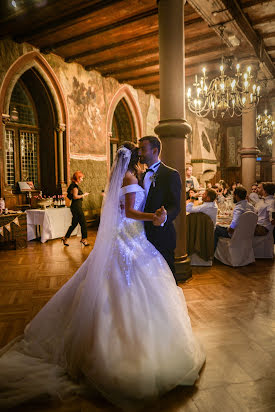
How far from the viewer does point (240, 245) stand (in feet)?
14.5

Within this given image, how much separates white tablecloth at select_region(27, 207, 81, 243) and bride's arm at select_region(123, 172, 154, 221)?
4.33m

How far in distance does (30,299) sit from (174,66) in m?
2.96

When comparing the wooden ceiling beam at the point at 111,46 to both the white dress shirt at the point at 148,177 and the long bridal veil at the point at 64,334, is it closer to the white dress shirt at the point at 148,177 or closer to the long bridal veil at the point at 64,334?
the white dress shirt at the point at 148,177

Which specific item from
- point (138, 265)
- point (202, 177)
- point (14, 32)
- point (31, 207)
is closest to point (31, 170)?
point (31, 207)

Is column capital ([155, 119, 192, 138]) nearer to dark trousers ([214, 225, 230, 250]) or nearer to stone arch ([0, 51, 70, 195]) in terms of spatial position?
dark trousers ([214, 225, 230, 250])

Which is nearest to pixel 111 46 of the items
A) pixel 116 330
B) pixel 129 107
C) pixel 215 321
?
pixel 129 107

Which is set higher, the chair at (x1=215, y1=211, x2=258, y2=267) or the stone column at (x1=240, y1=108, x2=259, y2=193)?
the stone column at (x1=240, y1=108, x2=259, y2=193)

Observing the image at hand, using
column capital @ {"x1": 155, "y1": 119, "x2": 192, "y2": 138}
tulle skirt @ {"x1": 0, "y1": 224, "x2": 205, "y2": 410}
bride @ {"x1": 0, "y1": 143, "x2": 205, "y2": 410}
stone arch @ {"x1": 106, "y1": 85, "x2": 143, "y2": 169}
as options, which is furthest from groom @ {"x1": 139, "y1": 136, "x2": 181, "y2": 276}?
stone arch @ {"x1": 106, "y1": 85, "x2": 143, "y2": 169}

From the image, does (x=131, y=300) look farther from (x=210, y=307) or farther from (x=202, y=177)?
(x=202, y=177)

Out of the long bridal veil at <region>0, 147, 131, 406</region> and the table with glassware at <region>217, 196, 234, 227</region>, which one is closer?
the long bridal veil at <region>0, 147, 131, 406</region>

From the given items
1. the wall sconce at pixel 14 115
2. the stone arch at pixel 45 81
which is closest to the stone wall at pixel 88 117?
the stone arch at pixel 45 81

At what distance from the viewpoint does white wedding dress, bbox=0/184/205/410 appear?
5.48 feet

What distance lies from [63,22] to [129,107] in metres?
4.24

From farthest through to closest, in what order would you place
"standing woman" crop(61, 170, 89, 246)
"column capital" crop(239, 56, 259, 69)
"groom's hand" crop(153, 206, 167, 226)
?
1. "column capital" crop(239, 56, 259, 69)
2. "standing woman" crop(61, 170, 89, 246)
3. "groom's hand" crop(153, 206, 167, 226)
